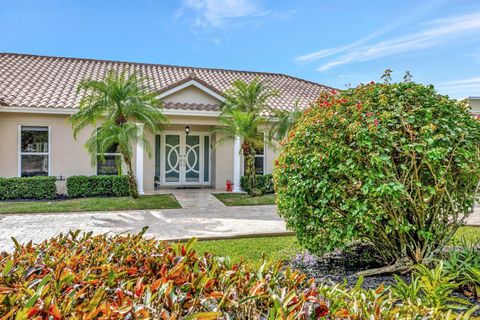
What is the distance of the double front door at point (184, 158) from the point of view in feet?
57.1

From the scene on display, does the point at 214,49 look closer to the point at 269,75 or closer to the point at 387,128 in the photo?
the point at 269,75

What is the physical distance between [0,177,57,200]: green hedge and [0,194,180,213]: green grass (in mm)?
825

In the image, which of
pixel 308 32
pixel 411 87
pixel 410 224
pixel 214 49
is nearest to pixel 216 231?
pixel 410 224

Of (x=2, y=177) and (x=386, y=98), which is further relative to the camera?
(x=2, y=177)

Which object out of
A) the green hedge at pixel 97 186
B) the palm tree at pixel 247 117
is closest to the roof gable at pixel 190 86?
the palm tree at pixel 247 117

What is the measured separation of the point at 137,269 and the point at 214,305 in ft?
2.90

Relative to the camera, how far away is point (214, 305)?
199 cm

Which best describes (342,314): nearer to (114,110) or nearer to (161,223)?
(161,223)

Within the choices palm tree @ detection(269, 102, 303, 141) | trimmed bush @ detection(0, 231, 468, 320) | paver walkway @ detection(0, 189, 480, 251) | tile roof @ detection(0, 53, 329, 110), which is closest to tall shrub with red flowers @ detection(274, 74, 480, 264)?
trimmed bush @ detection(0, 231, 468, 320)

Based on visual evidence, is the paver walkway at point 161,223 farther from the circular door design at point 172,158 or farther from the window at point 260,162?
the circular door design at point 172,158

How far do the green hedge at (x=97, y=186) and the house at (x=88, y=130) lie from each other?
675mm

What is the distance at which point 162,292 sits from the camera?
195cm

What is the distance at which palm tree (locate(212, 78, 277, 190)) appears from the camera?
13.4m

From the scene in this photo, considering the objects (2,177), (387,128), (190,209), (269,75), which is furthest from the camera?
(269,75)
